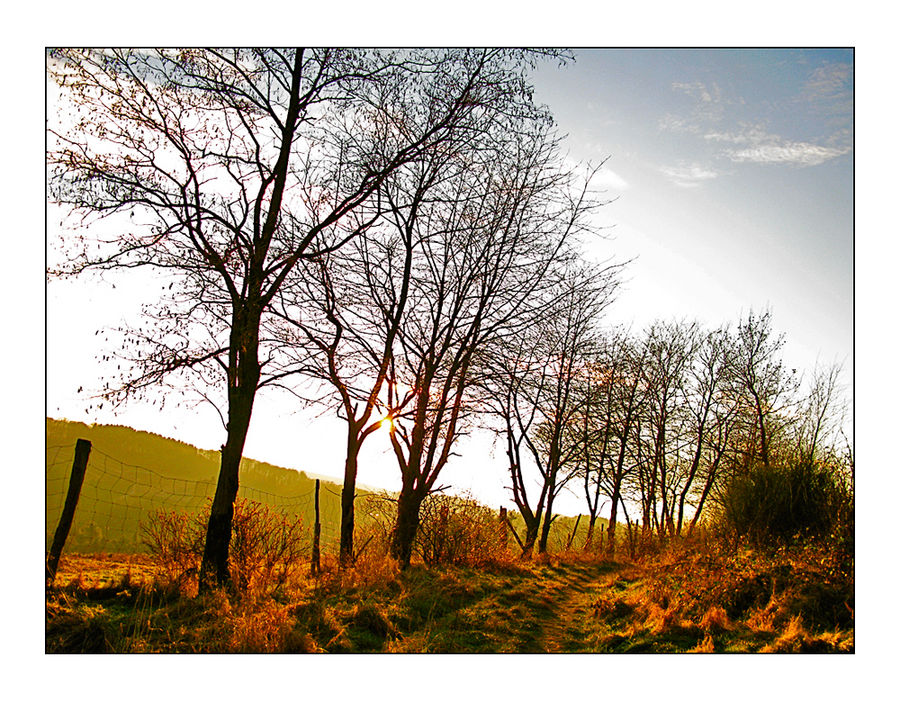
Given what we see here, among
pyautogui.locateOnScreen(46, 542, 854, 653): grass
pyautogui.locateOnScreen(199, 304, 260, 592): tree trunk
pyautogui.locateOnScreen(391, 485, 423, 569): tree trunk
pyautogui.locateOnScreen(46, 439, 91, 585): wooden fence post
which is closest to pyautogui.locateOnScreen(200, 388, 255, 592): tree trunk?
pyautogui.locateOnScreen(199, 304, 260, 592): tree trunk

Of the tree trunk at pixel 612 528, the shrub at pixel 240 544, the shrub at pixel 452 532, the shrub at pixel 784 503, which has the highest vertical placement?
the shrub at pixel 784 503

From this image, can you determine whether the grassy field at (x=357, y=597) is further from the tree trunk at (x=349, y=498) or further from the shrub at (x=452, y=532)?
the shrub at (x=452, y=532)

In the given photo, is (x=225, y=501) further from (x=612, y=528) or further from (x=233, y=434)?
(x=612, y=528)

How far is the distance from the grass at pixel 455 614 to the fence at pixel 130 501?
0.47m

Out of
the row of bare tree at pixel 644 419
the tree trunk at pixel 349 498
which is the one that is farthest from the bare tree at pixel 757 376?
the tree trunk at pixel 349 498

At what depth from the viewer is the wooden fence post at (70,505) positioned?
21.8ft

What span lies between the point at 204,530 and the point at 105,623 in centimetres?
221

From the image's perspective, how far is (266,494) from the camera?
9.78 meters

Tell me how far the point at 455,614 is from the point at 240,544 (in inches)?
117

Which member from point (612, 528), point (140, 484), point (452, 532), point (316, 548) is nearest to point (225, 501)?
point (316, 548)

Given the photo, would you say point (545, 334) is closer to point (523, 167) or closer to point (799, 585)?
point (523, 167)

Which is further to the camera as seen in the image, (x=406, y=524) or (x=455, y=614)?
(x=406, y=524)

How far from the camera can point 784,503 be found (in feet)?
28.3
